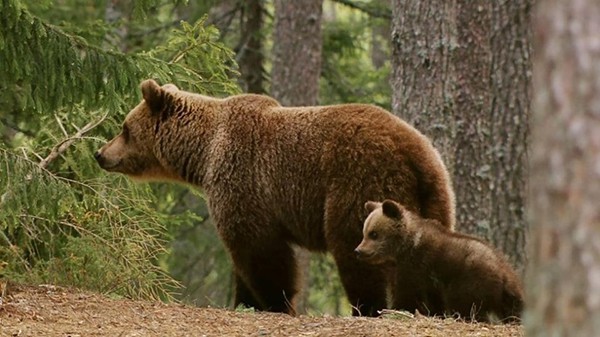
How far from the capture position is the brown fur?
26.6 ft

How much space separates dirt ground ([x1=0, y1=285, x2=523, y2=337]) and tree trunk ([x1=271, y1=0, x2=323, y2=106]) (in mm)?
9397

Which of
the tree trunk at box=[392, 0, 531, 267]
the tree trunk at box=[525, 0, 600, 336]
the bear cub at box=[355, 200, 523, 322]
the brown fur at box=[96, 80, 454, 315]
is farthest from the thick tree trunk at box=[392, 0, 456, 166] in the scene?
the tree trunk at box=[525, 0, 600, 336]

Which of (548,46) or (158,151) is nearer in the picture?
(548,46)

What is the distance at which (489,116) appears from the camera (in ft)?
A: 40.1

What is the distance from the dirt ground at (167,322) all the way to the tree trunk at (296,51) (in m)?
9.34

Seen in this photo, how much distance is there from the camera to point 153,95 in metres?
9.55

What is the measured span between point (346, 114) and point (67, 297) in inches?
97.8

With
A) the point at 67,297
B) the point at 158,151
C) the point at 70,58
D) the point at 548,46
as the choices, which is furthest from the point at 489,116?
the point at 548,46

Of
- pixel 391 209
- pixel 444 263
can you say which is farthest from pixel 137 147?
pixel 444 263

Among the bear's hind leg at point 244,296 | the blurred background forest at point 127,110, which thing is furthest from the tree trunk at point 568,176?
the bear's hind leg at point 244,296

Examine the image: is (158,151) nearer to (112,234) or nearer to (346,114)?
(112,234)

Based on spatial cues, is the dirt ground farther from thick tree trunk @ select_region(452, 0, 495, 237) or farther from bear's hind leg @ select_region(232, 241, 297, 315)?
thick tree trunk @ select_region(452, 0, 495, 237)

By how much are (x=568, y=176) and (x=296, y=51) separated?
45.7ft

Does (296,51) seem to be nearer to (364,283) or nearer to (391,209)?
(364,283)
